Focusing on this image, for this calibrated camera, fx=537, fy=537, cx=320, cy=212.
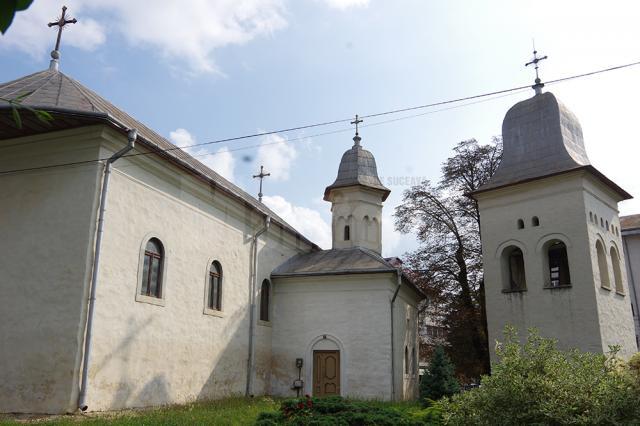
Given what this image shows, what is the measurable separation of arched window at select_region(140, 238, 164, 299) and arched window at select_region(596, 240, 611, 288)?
523 inches

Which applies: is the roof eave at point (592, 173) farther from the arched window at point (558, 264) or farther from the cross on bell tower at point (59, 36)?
the cross on bell tower at point (59, 36)

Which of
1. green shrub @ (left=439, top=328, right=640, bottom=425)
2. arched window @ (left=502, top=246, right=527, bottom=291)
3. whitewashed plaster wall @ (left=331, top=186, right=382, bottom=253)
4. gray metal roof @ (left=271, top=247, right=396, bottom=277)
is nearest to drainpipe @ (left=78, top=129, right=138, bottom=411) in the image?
green shrub @ (left=439, top=328, right=640, bottom=425)

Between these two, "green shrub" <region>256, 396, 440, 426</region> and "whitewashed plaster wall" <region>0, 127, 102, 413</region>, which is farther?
"whitewashed plaster wall" <region>0, 127, 102, 413</region>

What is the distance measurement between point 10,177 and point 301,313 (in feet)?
32.7

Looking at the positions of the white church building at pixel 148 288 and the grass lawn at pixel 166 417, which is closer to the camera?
the grass lawn at pixel 166 417

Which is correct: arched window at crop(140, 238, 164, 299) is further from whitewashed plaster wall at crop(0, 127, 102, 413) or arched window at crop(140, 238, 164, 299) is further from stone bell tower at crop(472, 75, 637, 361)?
stone bell tower at crop(472, 75, 637, 361)

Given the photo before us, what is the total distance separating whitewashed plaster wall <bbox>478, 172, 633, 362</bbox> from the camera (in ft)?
51.9

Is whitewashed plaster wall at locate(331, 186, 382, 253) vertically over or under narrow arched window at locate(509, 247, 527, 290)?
over

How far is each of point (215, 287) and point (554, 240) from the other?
10706 millimetres

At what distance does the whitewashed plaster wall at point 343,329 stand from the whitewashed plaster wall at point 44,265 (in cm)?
872

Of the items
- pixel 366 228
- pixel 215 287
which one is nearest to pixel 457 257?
pixel 366 228

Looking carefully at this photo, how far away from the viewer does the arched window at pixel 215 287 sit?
15615 mm

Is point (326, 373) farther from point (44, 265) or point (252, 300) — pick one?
point (44, 265)

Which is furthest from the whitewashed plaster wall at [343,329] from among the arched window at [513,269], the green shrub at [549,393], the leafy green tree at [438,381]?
the green shrub at [549,393]
